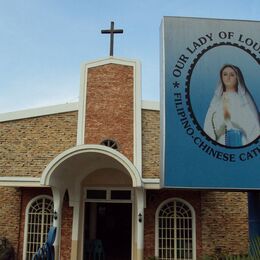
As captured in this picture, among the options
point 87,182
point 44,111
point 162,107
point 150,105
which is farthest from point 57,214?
point 162,107

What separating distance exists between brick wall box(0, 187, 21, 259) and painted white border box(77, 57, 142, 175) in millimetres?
2772

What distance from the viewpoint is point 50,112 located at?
14.1m

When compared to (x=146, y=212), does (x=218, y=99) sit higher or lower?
higher

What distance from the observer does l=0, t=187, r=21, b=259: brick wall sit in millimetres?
13573

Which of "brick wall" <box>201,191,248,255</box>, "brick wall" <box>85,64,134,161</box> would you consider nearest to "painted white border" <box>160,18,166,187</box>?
"brick wall" <box>85,64,134,161</box>

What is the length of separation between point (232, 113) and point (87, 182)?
609 cm

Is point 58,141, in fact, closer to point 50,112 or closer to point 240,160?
point 50,112

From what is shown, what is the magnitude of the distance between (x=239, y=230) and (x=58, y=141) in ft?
21.0

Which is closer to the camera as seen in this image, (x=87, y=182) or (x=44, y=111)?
(x=44, y=111)

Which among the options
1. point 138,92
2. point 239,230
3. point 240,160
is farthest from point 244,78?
point 239,230

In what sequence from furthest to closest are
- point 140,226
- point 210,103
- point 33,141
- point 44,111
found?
point 44,111, point 33,141, point 140,226, point 210,103

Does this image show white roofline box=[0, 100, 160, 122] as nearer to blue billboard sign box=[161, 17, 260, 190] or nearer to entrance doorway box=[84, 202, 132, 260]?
blue billboard sign box=[161, 17, 260, 190]

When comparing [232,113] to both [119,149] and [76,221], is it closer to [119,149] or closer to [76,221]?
[119,149]

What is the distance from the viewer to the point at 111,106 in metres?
13.9
